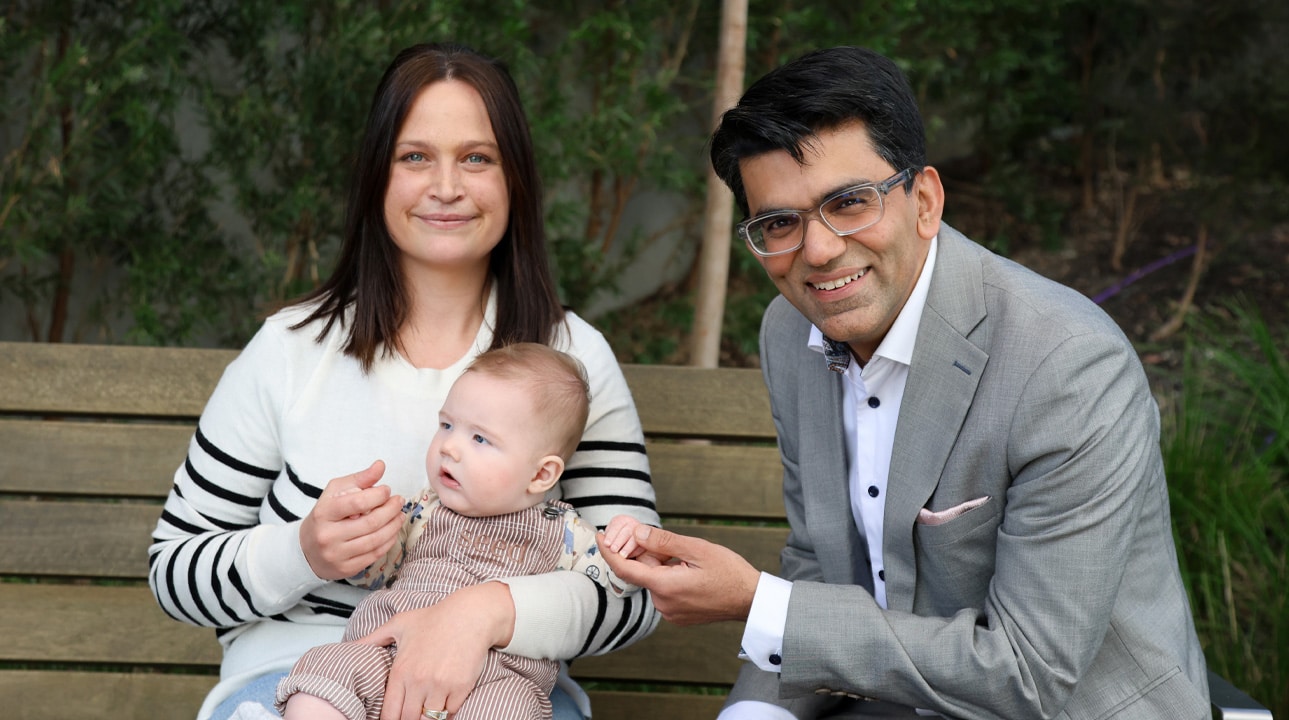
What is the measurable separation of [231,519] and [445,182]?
0.80 metres

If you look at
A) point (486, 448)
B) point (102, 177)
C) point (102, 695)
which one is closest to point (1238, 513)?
point (486, 448)

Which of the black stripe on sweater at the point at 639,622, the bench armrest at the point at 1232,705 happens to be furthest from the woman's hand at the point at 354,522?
the bench armrest at the point at 1232,705

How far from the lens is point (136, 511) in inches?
113

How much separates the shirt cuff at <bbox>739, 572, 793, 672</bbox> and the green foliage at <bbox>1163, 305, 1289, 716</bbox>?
5.85 feet

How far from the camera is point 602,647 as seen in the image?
7.59 ft

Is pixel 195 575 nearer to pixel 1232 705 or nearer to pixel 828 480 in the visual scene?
pixel 828 480

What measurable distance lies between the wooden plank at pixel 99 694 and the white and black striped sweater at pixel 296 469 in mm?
447

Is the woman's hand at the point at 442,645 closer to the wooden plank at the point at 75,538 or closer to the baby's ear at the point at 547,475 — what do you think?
the baby's ear at the point at 547,475

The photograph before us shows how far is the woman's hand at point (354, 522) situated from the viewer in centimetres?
209

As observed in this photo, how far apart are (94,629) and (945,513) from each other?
1.98 meters

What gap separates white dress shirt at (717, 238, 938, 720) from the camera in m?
2.06

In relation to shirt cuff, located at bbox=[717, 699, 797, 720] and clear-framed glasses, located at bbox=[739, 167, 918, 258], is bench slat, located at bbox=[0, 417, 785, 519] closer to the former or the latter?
shirt cuff, located at bbox=[717, 699, 797, 720]

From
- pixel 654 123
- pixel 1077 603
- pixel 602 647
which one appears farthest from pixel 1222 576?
pixel 654 123

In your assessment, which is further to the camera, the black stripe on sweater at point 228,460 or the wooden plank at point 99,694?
the wooden plank at point 99,694
